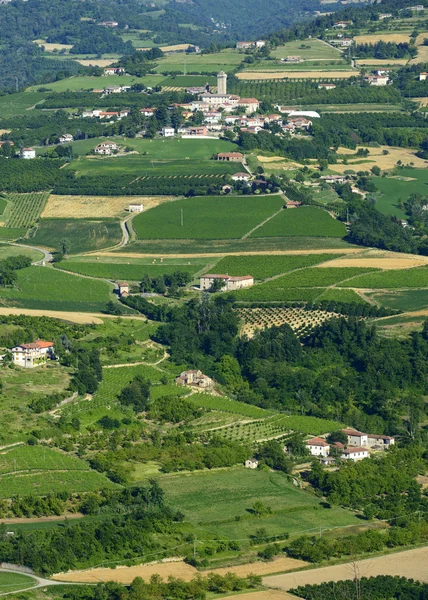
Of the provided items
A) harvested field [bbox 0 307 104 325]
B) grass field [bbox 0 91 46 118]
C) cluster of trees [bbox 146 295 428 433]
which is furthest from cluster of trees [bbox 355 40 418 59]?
harvested field [bbox 0 307 104 325]

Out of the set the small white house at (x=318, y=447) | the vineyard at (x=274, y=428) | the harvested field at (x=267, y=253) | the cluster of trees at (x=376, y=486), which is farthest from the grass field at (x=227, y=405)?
the harvested field at (x=267, y=253)

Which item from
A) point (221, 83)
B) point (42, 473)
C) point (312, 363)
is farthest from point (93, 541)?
point (221, 83)

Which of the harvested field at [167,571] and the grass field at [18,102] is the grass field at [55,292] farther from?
the grass field at [18,102]

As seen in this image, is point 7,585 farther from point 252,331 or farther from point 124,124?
point 124,124

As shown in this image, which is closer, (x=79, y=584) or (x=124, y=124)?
(x=79, y=584)

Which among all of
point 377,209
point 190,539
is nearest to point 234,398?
point 190,539

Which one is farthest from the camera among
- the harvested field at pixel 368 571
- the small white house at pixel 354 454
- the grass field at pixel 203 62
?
the grass field at pixel 203 62

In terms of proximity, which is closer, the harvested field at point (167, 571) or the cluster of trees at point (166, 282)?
the harvested field at point (167, 571)
